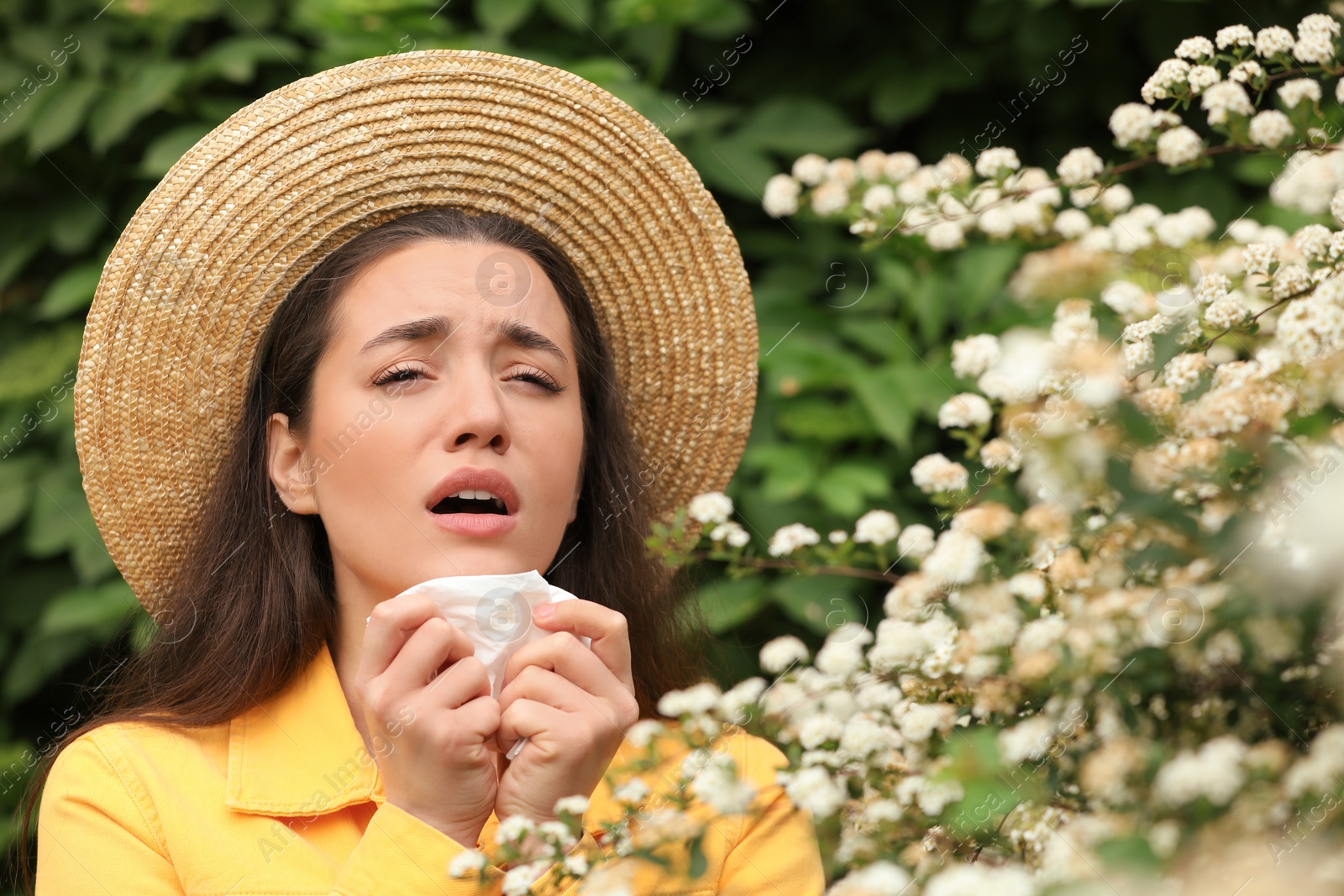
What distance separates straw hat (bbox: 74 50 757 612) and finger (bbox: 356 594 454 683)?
21.0 inches

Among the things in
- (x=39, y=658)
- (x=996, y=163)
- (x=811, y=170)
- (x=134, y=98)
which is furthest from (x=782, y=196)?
(x=39, y=658)

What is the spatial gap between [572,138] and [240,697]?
2.61 ft

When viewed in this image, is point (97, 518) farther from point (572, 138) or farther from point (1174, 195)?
point (1174, 195)

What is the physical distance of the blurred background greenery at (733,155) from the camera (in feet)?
6.53

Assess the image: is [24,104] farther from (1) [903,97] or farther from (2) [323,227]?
(1) [903,97]

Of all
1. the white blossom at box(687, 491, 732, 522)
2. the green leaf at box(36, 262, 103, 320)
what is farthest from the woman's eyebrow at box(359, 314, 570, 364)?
the green leaf at box(36, 262, 103, 320)

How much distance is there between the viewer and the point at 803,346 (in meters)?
2.03

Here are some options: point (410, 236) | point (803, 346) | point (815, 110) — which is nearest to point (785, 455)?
point (803, 346)

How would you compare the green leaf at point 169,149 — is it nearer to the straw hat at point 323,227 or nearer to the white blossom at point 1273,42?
the straw hat at point 323,227

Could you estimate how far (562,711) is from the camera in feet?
3.79

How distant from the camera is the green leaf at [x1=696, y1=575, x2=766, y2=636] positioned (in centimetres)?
197

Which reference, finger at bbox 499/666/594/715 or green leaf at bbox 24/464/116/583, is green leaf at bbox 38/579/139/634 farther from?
finger at bbox 499/666/594/715

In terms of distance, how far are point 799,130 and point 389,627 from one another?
130 cm

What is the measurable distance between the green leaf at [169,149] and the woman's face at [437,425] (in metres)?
0.78
